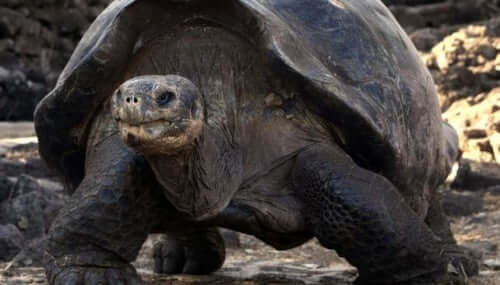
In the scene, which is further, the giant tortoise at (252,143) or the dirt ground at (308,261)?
the dirt ground at (308,261)

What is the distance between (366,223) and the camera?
108 inches

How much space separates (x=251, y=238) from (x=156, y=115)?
314 centimetres

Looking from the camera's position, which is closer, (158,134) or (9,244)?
(158,134)

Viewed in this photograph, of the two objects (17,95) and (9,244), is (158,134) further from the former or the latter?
(17,95)

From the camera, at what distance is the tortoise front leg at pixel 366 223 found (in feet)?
8.98

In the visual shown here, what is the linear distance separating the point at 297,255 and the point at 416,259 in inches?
69.7

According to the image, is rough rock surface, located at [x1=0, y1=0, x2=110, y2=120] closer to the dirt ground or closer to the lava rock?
the dirt ground

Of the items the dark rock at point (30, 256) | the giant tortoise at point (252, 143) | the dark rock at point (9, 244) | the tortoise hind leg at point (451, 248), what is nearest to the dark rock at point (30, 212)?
the dark rock at point (9, 244)

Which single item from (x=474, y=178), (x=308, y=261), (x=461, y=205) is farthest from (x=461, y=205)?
(x=308, y=261)

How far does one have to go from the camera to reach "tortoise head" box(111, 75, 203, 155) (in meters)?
2.20

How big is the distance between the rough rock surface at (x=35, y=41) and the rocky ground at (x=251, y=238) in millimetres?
21

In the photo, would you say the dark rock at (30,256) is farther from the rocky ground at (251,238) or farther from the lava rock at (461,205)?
the lava rock at (461,205)

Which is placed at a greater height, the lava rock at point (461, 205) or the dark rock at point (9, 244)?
the dark rock at point (9, 244)

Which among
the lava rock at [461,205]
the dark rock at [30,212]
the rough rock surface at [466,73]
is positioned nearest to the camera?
the dark rock at [30,212]
